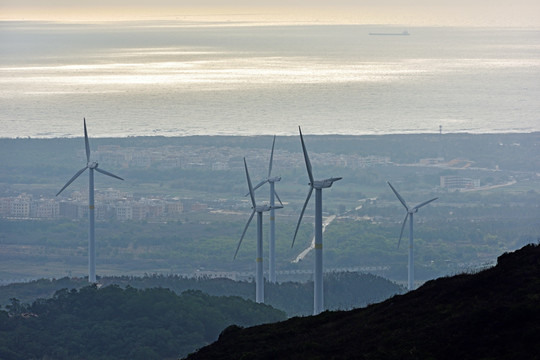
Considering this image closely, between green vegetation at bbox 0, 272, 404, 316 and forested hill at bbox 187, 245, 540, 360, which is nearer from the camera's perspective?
forested hill at bbox 187, 245, 540, 360

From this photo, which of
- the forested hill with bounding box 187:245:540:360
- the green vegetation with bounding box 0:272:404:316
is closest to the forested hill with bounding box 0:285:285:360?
the green vegetation with bounding box 0:272:404:316

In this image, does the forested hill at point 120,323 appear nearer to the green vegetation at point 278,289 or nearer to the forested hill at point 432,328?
the green vegetation at point 278,289

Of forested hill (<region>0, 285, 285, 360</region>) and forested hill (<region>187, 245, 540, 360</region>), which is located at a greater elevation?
forested hill (<region>187, 245, 540, 360</region>)

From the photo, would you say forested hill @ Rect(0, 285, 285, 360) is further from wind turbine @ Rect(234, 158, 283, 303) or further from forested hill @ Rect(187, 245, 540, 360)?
forested hill @ Rect(187, 245, 540, 360)

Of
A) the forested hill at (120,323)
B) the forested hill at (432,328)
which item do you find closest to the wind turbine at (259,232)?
the forested hill at (120,323)

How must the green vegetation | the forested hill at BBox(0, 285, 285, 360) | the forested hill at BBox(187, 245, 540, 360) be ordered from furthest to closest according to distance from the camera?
the green vegetation < the forested hill at BBox(0, 285, 285, 360) < the forested hill at BBox(187, 245, 540, 360)

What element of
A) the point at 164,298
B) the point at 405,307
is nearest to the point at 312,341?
the point at 405,307
